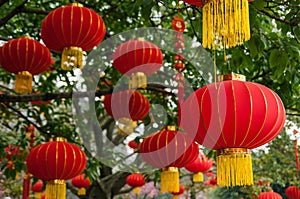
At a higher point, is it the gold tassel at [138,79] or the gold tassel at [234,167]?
the gold tassel at [138,79]

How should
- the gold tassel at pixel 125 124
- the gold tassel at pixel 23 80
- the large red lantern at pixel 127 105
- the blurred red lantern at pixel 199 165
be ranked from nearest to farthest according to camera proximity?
the gold tassel at pixel 23 80, the large red lantern at pixel 127 105, the gold tassel at pixel 125 124, the blurred red lantern at pixel 199 165

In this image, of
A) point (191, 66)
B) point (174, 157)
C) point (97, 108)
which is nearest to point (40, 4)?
point (97, 108)

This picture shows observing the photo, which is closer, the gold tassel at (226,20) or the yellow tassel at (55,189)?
the gold tassel at (226,20)

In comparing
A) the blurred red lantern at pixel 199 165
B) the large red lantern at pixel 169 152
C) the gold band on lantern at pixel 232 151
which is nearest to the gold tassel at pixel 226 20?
the gold band on lantern at pixel 232 151

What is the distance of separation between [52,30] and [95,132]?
4273 mm

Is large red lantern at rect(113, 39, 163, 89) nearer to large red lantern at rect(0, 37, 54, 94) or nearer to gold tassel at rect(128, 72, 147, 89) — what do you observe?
gold tassel at rect(128, 72, 147, 89)

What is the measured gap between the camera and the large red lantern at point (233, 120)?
163cm

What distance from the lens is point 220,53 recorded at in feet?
11.7

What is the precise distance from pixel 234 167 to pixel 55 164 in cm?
145

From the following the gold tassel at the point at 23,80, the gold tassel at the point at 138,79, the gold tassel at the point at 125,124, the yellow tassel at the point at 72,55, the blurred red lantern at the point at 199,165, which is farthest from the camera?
the blurred red lantern at the point at 199,165

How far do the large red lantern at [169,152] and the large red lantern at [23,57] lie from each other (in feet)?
3.03

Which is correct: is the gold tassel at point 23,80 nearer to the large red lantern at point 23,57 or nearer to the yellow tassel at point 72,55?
the large red lantern at point 23,57

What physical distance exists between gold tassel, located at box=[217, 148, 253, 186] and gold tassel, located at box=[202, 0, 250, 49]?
0.48 meters

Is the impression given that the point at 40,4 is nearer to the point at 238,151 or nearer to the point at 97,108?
the point at 97,108
